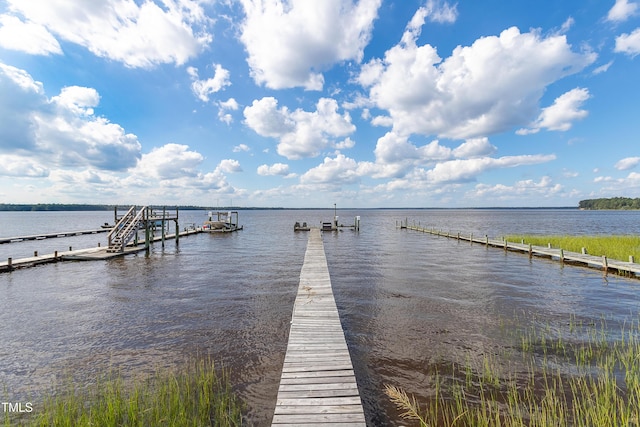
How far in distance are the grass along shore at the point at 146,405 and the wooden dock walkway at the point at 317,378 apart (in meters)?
1.50

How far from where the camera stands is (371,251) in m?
29.8

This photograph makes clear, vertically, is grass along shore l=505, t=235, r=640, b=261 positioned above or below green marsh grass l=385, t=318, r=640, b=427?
above

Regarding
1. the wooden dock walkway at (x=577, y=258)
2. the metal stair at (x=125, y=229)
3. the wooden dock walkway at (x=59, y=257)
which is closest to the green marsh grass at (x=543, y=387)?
the wooden dock walkway at (x=577, y=258)

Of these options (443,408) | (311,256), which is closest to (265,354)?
(443,408)

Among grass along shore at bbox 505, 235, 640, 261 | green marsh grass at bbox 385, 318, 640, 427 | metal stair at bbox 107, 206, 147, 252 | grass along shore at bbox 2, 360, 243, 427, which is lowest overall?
green marsh grass at bbox 385, 318, 640, 427

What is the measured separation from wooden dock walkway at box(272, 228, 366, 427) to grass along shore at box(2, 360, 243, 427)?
1502 millimetres

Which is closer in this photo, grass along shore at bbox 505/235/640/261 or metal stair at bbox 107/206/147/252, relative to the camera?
grass along shore at bbox 505/235/640/261

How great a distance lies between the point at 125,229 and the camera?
2762 cm

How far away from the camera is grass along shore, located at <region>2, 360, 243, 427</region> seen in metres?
5.45

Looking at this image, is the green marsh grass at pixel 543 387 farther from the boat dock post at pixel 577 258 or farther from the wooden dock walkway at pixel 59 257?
the wooden dock walkway at pixel 59 257

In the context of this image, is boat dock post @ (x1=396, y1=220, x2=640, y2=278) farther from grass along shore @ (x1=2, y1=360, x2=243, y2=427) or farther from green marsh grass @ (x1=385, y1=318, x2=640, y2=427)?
grass along shore @ (x1=2, y1=360, x2=243, y2=427)

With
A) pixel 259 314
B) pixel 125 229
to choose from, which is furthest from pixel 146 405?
pixel 125 229

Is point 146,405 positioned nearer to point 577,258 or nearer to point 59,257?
point 59,257

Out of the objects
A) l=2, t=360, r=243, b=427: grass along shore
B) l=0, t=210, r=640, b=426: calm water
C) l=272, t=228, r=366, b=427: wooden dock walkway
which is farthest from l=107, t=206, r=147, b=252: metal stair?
l=272, t=228, r=366, b=427: wooden dock walkway
